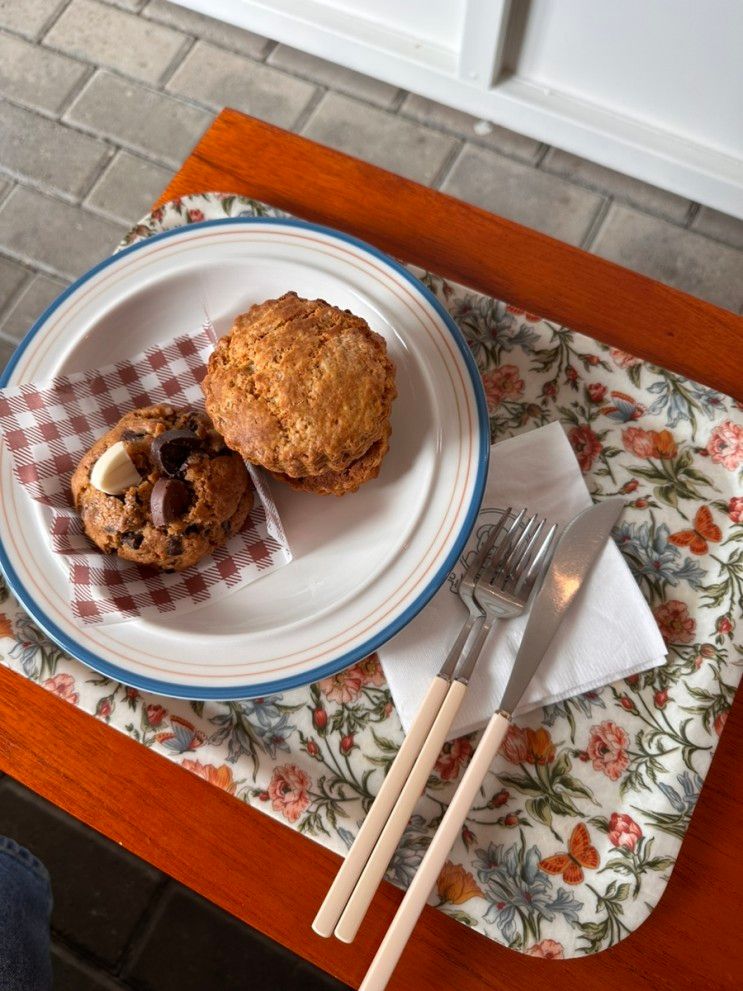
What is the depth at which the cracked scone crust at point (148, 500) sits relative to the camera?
824 millimetres

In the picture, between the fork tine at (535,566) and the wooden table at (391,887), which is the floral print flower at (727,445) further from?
the fork tine at (535,566)

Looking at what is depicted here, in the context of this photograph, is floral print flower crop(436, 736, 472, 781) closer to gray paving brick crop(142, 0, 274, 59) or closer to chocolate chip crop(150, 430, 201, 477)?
chocolate chip crop(150, 430, 201, 477)

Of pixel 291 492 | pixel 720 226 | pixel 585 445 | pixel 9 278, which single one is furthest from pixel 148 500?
pixel 720 226

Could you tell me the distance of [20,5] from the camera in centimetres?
205

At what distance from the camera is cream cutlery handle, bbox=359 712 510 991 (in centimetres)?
72

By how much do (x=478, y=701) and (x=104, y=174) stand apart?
1581 mm

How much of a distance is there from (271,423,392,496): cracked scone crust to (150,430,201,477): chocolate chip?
91mm

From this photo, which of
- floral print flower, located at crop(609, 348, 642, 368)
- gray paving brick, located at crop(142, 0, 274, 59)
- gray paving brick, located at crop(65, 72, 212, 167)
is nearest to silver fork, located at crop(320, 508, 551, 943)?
floral print flower, located at crop(609, 348, 642, 368)

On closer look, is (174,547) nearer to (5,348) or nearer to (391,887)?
(391,887)

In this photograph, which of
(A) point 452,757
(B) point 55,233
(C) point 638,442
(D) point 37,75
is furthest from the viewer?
(D) point 37,75

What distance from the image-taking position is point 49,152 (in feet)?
6.26

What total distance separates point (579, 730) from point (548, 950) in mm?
201

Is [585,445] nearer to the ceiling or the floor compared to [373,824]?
nearer to the ceiling

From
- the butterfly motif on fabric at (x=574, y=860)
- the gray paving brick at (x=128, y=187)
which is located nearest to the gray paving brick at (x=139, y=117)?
the gray paving brick at (x=128, y=187)
